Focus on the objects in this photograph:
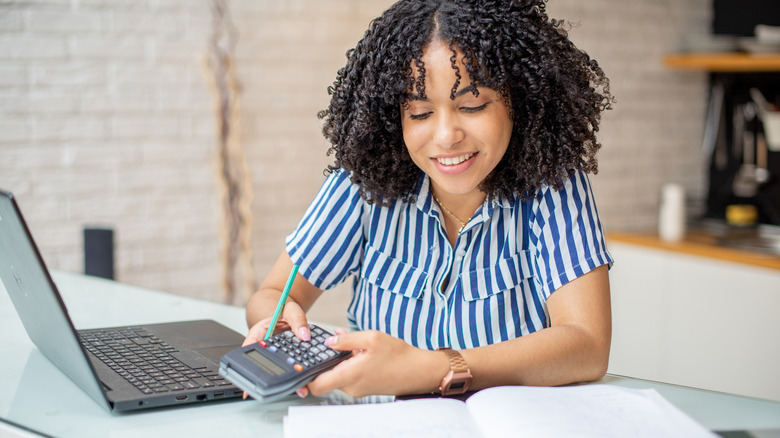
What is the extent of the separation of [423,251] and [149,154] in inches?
56.6

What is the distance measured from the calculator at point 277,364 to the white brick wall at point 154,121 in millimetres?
1649

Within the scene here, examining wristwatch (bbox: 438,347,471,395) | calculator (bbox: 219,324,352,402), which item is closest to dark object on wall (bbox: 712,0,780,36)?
wristwatch (bbox: 438,347,471,395)

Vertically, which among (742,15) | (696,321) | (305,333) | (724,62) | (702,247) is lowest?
(696,321)

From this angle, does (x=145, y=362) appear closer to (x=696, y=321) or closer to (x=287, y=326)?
(x=287, y=326)

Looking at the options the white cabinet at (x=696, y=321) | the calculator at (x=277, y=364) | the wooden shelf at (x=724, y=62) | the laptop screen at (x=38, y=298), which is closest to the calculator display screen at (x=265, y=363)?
the calculator at (x=277, y=364)

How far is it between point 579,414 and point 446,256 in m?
0.52

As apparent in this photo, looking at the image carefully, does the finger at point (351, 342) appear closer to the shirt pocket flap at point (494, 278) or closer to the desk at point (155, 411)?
the desk at point (155, 411)

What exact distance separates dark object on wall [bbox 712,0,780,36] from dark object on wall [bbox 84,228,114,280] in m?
2.92

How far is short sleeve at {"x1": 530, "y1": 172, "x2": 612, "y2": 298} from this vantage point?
116cm

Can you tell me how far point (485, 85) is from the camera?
1.11 m

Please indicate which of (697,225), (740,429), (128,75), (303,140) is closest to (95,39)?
(128,75)

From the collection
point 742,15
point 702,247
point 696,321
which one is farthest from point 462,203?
point 742,15

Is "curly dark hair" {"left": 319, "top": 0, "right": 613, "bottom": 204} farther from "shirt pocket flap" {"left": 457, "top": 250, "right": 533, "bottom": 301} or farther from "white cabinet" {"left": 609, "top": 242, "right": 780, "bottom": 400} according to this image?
"white cabinet" {"left": 609, "top": 242, "right": 780, "bottom": 400}

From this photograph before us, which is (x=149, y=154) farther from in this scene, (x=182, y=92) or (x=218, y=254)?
(x=218, y=254)
